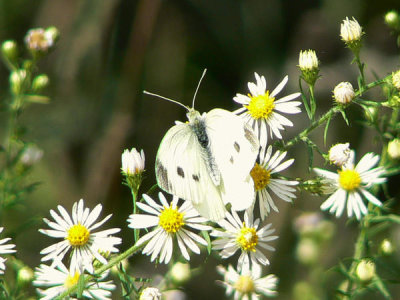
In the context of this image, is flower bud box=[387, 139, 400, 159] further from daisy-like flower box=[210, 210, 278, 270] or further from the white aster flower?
the white aster flower

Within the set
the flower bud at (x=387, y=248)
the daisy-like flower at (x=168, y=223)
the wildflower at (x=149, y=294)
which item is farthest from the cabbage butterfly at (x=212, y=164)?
the flower bud at (x=387, y=248)

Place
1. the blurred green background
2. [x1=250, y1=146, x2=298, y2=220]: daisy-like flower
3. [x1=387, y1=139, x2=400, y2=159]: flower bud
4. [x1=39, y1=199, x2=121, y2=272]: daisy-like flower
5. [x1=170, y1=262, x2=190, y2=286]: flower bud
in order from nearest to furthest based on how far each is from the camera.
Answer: [x1=39, y1=199, x2=121, y2=272]: daisy-like flower
[x1=250, y1=146, x2=298, y2=220]: daisy-like flower
[x1=387, y1=139, x2=400, y2=159]: flower bud
[x1=170, y1=262, x2=190, y2=286]: flower bud
the blurred green background

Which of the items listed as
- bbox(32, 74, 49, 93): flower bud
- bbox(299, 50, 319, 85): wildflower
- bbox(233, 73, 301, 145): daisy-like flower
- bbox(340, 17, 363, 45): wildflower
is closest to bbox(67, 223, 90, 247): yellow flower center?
bbox(233, 73, 301, 145): daisy-like flower

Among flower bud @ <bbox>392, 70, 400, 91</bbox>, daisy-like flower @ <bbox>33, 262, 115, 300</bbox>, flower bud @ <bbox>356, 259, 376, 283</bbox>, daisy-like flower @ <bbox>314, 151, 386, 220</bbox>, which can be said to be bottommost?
daisy-like flower @ <bbox>33, 262, 115, 300</bbox>

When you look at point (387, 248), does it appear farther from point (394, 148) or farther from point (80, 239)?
point (80, 239)

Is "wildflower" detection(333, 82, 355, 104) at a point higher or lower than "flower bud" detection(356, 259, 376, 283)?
higher

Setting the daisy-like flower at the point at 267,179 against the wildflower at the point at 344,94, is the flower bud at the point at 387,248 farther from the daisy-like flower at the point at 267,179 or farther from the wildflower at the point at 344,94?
the wildflower at the point at 344,94
